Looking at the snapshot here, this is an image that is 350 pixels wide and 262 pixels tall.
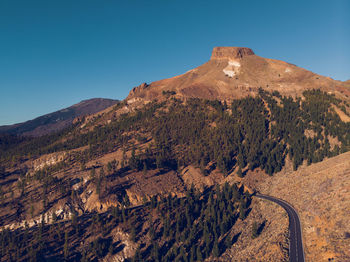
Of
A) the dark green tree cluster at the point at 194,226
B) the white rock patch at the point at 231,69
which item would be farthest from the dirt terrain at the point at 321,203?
the white rock patch at the point at 231,69

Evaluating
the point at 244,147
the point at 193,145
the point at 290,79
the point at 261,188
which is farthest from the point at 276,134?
the point at 290,79

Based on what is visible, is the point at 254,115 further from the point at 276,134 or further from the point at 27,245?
the point at 27,245

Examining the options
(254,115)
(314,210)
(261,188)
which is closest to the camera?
(314,210)

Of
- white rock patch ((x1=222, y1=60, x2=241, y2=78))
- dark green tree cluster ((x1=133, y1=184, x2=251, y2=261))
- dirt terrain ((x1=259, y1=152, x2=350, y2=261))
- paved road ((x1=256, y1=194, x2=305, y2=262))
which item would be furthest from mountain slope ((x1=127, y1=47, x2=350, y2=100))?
paved road ((x1=256, y1=194, x2=305, y2=262))

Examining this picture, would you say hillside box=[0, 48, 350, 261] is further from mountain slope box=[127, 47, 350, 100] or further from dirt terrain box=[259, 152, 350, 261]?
mountain slope box=[127, 47, 350, 100]

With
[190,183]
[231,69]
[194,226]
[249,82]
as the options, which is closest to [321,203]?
[194,226]

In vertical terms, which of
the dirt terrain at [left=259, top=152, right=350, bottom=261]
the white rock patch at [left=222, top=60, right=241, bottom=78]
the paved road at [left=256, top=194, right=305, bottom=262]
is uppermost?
the white rock patch at [left=222, top=60, right=241, bottom=78]

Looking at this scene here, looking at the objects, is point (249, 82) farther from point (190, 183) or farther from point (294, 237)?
point (294, 237)

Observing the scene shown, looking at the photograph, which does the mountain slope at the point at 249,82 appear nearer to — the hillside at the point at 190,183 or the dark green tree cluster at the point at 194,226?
the hillside at the point at 190,183
